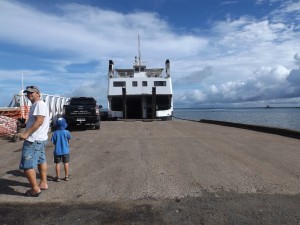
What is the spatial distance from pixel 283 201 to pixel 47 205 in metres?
3.40

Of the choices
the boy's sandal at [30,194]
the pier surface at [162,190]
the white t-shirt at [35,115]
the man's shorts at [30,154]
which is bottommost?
the pier surface at [162,190]

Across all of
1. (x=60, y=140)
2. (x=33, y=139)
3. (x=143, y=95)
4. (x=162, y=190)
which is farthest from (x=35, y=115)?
(x=143, y=95)

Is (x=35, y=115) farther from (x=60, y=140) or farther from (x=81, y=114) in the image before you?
(x=81, y=114)

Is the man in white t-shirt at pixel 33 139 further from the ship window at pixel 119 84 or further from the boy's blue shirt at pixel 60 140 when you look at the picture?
the ship window at pixel 119 84

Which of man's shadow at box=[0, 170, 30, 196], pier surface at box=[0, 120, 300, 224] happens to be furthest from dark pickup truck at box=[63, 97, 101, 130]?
man's shadow at box=[0, 170, 30, 196]

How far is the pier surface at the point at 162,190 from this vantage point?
4.62 metres

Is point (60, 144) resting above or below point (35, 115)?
below

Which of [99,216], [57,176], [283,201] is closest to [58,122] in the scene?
[57,176]

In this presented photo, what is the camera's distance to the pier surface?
462 centimetres

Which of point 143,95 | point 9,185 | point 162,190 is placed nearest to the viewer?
point 162,190

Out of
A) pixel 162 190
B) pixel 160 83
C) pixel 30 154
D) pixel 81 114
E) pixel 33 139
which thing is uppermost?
pixel 160 83

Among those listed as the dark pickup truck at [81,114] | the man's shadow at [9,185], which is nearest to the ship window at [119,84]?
the dark pickup truck at [81,114]

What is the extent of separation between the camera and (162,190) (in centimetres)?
587

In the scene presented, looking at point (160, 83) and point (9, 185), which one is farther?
point (160, 83)
